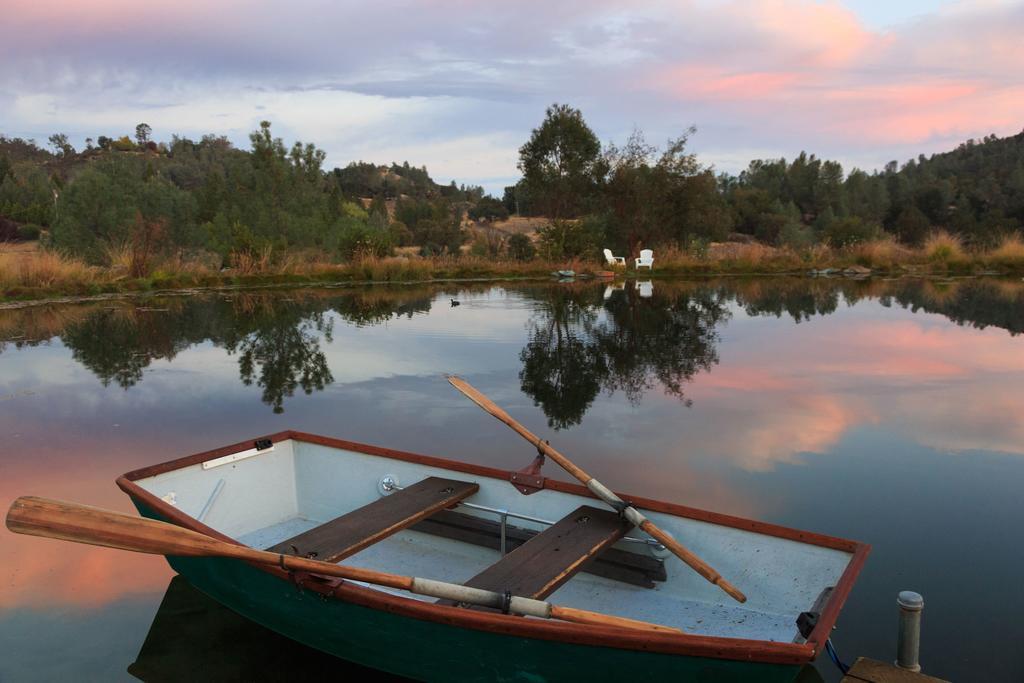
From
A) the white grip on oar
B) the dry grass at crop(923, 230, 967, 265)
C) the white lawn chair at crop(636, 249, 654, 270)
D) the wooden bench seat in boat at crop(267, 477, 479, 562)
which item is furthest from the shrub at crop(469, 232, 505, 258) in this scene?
the white grip on oar

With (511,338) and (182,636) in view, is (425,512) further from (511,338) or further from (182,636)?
(511,338)

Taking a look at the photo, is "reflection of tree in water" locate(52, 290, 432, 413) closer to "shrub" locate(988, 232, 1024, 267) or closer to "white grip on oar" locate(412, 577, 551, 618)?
"white grip on oar" locate(412, 577, 551, 618)

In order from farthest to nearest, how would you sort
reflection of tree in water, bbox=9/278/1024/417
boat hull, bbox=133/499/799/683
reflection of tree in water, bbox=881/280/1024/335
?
1. reflection of tree in water, bbox=881/280/1024/335
2. reflection of tree in water, bbox=9/278/1024/417
3. boat hull, bbox=133/499/799/683

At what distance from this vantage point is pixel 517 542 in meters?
4.47

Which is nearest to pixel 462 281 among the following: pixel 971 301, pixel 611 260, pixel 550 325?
pixel 611 260

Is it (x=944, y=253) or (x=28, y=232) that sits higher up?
(x=28, y=232)

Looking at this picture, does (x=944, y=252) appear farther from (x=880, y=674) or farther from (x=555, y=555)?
(x=555, y=555)

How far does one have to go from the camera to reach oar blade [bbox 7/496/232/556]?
3.33 meters

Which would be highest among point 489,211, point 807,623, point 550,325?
point 489,211

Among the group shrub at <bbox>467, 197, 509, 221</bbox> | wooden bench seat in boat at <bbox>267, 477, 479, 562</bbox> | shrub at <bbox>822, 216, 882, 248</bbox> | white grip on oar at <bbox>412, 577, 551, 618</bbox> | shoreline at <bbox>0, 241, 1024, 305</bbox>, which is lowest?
wooden bench seat in boat at <bbox>267, 477, 479, 562</bbox>

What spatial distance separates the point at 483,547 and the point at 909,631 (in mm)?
2349

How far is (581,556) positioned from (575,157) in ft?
97.8

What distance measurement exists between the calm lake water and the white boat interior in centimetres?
50

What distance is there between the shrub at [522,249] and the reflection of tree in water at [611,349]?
33.8 ft
